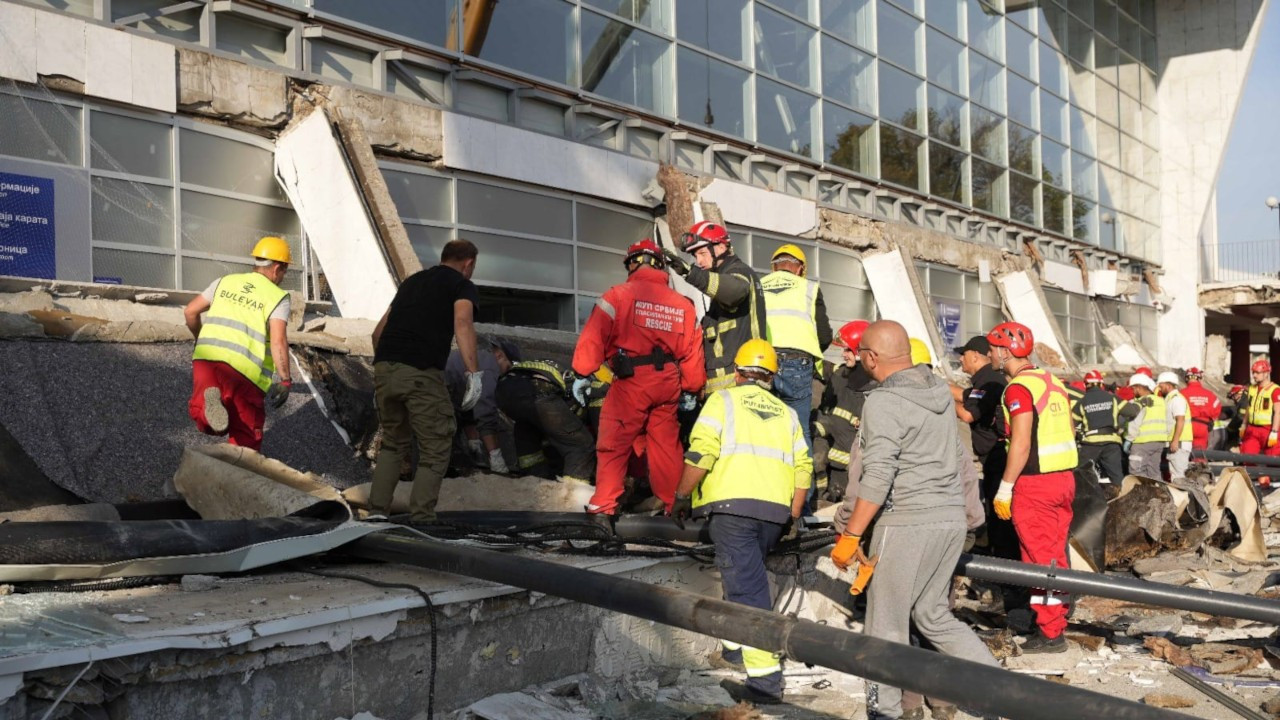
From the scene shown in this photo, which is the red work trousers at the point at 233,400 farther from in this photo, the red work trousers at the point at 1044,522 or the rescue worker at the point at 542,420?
the red work trousers at the point at 1044,522

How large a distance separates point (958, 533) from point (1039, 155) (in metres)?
22.9

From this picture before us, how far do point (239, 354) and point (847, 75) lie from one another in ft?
49.7

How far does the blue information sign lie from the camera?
8758mm

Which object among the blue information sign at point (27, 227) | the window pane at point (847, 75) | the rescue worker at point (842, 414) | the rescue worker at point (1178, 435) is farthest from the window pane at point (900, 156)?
the blue information sign at point (27, 227)

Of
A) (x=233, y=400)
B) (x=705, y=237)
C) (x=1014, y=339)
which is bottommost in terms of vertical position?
(x=233, y=400)

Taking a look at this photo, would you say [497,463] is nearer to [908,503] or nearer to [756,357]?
[756,357]

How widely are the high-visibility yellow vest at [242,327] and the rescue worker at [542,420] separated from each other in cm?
180

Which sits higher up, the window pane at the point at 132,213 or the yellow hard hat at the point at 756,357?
the window pane at the point at 132,213

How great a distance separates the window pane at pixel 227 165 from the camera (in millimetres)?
10156

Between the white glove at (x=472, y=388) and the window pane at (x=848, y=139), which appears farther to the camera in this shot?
the window pane at (x=848, y=139)

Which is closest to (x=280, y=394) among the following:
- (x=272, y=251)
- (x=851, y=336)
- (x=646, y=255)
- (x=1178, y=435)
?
(x=272, y=251)

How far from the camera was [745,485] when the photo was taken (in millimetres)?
5281

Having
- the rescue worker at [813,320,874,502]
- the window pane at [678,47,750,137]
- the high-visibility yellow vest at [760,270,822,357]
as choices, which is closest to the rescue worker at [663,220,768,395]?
the high-visibility yellow vest at [760,270,822,357]

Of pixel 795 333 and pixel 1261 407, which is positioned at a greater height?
pixel 795 333
